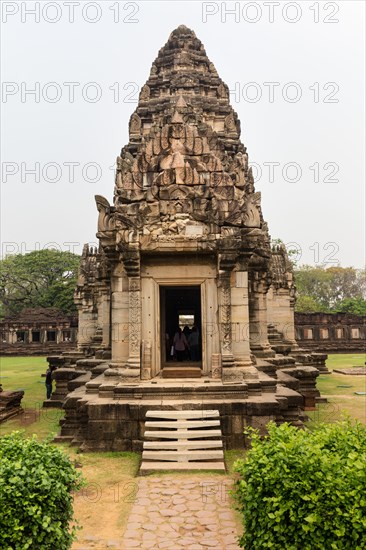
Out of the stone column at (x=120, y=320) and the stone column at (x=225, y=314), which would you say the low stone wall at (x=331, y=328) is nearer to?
the stone column at (x=225, y=314)

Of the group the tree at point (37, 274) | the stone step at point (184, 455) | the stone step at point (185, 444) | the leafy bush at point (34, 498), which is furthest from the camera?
the tree at point (37, 274)

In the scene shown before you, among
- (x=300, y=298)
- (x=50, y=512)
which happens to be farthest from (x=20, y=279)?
(x=50, y=512)

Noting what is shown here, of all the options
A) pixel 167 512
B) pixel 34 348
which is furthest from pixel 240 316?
pixel 34 348

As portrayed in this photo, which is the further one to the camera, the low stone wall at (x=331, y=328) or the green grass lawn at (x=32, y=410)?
the low stone wall at (x=331, y=328)

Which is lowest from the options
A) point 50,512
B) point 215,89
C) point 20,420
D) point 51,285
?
point 20,420

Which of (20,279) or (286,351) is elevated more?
(20,279)

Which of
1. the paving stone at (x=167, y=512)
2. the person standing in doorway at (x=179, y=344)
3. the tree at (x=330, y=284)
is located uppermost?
the tree at (x=330, y=284)

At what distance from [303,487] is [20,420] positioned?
11.1 metres

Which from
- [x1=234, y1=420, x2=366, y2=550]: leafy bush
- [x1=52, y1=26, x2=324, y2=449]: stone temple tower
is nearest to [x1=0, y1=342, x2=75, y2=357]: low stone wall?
[x1=52, y1=26, x2=324, y2=449]: stone temple tower

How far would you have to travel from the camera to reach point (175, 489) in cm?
683

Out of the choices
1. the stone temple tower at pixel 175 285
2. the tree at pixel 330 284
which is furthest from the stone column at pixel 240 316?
the tree at pixel 330 284

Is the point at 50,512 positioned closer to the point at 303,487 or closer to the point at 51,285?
the point at 303,487

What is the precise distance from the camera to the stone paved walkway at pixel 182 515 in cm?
527

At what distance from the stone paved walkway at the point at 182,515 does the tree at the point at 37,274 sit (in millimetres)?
47324
